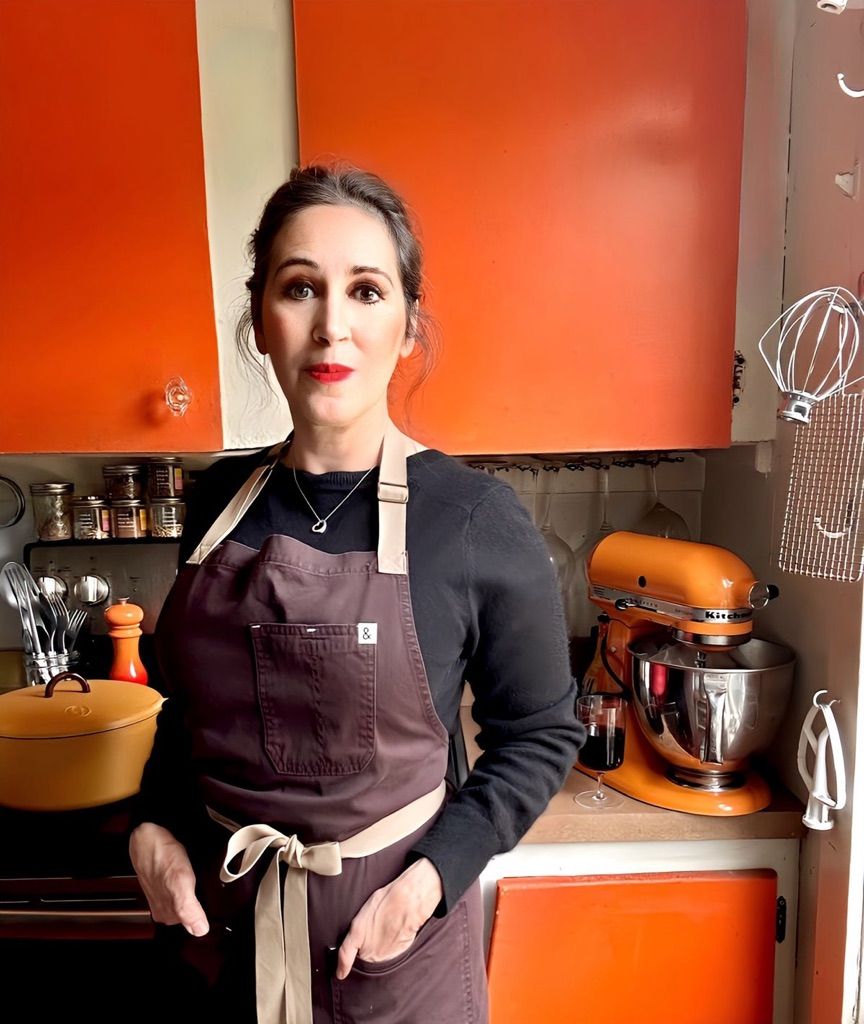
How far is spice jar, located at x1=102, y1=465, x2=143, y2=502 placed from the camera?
5.13 feet

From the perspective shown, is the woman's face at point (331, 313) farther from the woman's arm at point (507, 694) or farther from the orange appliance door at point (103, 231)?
the orange appliance door at point (103, 231)

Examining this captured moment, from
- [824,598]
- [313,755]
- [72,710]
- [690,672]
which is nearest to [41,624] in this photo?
[72,710]

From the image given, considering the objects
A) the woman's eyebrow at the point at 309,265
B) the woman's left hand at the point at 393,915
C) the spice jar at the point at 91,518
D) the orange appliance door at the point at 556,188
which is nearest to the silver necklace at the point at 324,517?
the woman's eyebrow at the point at 309,265

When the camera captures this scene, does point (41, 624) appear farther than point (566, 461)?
No

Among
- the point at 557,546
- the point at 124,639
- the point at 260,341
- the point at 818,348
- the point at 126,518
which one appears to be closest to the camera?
the point at 260,341

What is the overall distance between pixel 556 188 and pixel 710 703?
2.79 ft

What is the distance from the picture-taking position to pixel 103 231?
3.90 ft

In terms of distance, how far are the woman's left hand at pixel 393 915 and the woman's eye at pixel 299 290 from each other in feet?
1.94

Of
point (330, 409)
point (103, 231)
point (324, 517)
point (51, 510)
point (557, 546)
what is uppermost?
point (103, 231)

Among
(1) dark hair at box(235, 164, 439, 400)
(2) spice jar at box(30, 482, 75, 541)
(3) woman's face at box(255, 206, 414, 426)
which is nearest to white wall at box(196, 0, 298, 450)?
(1) dark hair at box(235, 164, 439, 400)

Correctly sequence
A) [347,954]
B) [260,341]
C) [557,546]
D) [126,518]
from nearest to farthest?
[347,954] < [260,341] < [126,518] < [557,546]

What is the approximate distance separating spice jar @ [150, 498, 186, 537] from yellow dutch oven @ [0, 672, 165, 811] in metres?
0.41

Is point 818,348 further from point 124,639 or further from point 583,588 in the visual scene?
point 124,639

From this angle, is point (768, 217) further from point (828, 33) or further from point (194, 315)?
point (194, 315)
